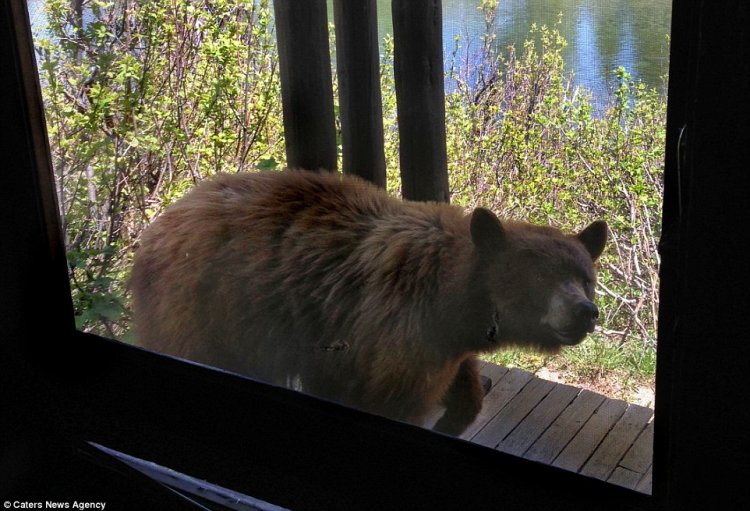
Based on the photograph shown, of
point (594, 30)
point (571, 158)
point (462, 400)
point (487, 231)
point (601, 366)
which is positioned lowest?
point (462, 400)

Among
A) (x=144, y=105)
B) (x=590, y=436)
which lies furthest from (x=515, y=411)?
(x=144, y=105)

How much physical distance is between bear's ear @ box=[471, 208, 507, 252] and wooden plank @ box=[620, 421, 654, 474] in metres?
0.40

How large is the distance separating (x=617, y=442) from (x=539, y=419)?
0.53 ft

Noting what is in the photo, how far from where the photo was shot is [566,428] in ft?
3.63

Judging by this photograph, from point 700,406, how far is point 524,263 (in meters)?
0.44

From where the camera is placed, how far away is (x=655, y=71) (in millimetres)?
885

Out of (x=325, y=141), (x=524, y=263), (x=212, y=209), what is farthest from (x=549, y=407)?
(x=212, y=209)

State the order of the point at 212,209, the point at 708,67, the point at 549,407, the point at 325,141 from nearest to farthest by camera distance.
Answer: the point at 708,67 < the point at 549,407 < the point at 325,141 < the point at 212,209

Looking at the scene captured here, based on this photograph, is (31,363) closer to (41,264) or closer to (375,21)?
(41,264)

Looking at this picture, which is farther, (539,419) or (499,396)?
(499,396)

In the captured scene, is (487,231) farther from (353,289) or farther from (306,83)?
(306,83)

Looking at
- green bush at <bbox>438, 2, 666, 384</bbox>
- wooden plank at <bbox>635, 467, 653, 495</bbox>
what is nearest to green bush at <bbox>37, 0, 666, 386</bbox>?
green bush at <bbox>438, 2, 666, 384</bbox>

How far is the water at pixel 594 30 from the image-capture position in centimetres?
88

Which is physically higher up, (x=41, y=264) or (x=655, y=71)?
(x=655, y=71)
